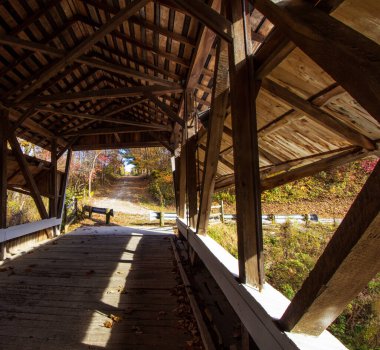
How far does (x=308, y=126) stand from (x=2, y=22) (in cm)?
561

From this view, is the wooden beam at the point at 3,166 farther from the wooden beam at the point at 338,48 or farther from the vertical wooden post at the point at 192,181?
the wooden beam at the point at 338,48

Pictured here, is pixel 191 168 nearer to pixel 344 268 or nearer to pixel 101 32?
pixel 101 32

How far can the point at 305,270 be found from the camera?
10.5 m

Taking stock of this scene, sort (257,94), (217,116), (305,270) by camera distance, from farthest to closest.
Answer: (305,270)
(217,116)
(257,94)

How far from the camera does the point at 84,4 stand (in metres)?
5.00

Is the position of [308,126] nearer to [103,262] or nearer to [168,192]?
[103,262]

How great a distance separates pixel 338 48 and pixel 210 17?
1.83 metres

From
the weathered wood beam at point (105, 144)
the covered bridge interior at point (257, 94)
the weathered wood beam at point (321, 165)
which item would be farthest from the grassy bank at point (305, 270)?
the weathered wood beam at point (321, 165)

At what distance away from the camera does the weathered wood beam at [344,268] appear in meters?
0.84

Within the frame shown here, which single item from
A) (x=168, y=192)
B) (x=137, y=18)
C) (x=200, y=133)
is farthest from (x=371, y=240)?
(x=168, y=192)

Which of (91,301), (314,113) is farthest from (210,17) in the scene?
(91,301)

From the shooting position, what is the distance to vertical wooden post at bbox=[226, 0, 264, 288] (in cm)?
194

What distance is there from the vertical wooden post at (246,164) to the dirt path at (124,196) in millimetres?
19274

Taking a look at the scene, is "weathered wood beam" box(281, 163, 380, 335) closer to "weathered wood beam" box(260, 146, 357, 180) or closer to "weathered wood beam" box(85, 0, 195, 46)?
"weathered wood beam" box(260, 146, 357, 180)
